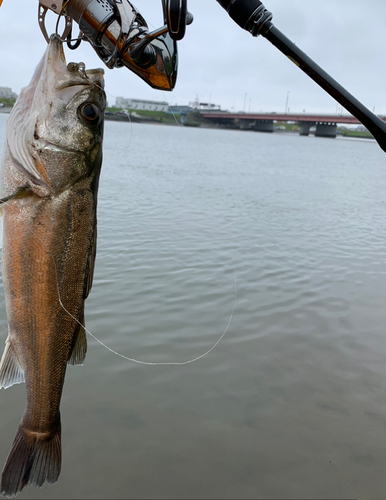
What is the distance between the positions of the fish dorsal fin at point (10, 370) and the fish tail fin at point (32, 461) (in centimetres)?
24

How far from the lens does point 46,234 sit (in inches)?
80.3

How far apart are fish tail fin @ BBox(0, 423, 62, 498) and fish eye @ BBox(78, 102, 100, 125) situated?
155cm

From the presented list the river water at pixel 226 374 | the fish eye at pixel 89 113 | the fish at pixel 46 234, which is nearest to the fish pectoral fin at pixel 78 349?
the fish at pixel 46 234

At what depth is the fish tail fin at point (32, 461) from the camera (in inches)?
82.3

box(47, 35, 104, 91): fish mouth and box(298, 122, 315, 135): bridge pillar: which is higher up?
box(298, 122, 315, 135): bridge pillar

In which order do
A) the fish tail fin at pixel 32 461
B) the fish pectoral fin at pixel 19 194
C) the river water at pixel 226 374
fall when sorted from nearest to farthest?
1. the fish pectoral fin at pixel 19 194
2. the fish tail fin at pixel 32 461
3. the river water at pixel 226 374

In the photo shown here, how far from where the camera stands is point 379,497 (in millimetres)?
3201

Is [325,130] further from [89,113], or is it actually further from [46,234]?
[46,234]

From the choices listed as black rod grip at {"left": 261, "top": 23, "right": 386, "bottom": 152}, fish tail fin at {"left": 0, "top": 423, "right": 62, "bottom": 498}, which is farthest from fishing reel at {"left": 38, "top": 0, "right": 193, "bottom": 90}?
fish tail fin at {"left": 0, "top": 423, "right": 62, "bottom": 498}

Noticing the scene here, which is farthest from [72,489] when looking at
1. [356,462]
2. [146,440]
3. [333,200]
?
[333,200]

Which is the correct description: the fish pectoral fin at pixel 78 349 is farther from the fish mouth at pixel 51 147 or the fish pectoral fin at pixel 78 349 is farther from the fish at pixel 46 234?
the fish mouth at pixel 51 147

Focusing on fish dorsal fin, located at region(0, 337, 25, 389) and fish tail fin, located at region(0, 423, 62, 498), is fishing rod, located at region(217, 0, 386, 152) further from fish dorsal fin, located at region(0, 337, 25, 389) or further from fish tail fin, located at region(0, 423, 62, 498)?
fish tail fin, located at region(0, 423, 62, 498)

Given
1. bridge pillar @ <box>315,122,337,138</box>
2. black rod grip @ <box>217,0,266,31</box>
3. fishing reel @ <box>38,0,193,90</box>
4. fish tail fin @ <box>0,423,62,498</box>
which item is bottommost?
fish tail fin @ <box>0,423,62,498</box>

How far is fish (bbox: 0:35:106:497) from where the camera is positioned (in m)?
2.03
